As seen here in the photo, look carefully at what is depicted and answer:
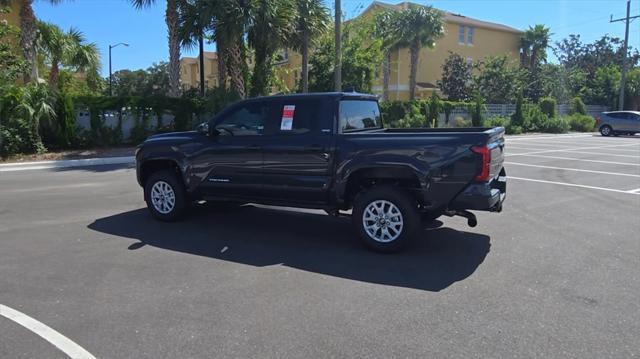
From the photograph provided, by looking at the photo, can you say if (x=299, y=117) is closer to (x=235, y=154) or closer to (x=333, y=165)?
(x=333, y=165)

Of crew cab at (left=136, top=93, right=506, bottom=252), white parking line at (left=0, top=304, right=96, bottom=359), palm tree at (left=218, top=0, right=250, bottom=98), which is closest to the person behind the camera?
white parking line at (left=0, top=304, right=96, bottom=359)

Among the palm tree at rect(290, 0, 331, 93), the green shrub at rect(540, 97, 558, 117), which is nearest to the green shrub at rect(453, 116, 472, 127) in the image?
the green shrub at rect(540, 97, 558, 117)

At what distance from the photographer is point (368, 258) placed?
595 centimetres

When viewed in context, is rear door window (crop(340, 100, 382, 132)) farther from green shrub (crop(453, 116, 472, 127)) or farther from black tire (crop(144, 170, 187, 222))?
green shrub (crop(453, 116, 472, 127))

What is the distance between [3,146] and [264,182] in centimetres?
1314

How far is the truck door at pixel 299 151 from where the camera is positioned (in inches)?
253

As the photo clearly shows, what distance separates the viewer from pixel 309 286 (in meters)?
5.06

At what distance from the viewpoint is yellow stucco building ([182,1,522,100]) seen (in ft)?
144

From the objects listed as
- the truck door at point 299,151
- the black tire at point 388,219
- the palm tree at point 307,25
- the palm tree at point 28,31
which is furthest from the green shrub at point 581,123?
the black tire at point 388,219

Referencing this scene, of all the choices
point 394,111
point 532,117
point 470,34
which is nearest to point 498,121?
point 532,117

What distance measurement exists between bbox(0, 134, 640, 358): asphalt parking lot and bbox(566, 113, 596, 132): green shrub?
3300 cm

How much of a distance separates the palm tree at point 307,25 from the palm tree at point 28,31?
9841 mm

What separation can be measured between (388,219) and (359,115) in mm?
1655

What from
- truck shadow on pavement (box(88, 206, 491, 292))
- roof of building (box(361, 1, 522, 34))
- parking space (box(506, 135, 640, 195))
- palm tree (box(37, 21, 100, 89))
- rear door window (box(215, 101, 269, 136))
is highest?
roof of building (box(361, 1, 522, 34))
